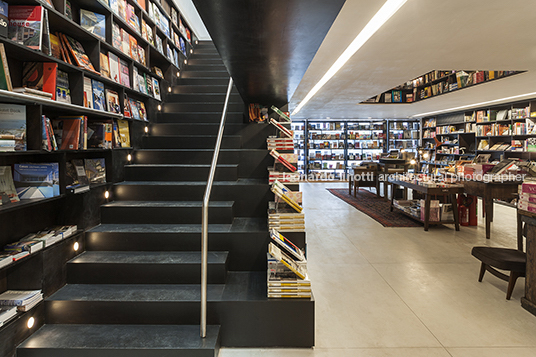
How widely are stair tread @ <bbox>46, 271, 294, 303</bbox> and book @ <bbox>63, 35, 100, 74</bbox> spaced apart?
Answer: 1.84m

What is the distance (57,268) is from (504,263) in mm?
3823

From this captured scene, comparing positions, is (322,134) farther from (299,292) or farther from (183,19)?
(299,292)

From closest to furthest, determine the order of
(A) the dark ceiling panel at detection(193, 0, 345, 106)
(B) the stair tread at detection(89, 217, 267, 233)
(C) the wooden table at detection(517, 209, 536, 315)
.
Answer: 1. (A) the dark ceiling panel at detection(193, 0, 345, 106)
2. (C) the wooden table at detection(517, 209, 536, 315)
3. (B) the stair tread at detection(89, 217, 267, 233)

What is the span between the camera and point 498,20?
281cm

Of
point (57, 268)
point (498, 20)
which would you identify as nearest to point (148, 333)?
point (57, 268)

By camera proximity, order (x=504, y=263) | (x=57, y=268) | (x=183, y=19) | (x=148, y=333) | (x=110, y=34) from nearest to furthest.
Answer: (x=148, y=333)
(x=57, y=268)
(x=504, y=263)
(x=110, y=34)
(x=183, y=19)

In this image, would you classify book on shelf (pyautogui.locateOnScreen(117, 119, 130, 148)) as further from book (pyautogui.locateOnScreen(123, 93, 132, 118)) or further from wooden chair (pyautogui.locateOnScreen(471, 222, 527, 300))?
wooden chair (pyautogui.locateOnScreen(471, 222, 527, 300))

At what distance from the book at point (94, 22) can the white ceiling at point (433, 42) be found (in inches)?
90.1

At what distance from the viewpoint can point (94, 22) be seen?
278 centimetres

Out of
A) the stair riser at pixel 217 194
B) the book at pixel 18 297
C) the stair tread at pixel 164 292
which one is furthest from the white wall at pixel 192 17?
the book at pixel 18 297

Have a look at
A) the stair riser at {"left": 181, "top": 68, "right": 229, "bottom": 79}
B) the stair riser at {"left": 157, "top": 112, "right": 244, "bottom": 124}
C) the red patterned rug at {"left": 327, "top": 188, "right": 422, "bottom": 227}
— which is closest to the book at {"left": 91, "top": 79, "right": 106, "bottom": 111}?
the stair riser at {"left": 157, "top": 112, "right": 244, "bottom": 124}

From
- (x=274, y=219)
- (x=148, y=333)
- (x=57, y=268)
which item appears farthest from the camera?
(x=274, y=219)

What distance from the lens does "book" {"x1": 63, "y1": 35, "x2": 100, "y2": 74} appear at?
8.09 ft

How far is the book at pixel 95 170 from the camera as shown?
2.72 m
